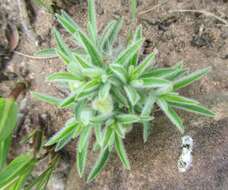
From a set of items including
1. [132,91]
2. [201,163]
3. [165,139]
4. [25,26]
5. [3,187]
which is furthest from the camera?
[25,26]

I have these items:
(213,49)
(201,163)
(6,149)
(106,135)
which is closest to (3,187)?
(6,149)

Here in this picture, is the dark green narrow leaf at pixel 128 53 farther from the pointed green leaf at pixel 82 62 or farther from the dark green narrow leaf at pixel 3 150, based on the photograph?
the dark green narrow leaf at pixel 3 150

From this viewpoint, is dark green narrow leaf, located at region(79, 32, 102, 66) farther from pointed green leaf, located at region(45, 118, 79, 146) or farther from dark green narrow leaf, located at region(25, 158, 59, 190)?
dark green narrow leaf, located at region(25, 158, 59, 190)

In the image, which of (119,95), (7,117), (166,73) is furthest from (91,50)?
(7,117)

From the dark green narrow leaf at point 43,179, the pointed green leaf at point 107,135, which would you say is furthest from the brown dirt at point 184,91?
the pointed green leaf at point 107,135

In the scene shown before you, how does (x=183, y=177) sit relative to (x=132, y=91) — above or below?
below

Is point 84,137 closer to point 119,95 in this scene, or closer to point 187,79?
point 119,95

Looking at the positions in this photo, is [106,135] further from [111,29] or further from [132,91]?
[111,29]
